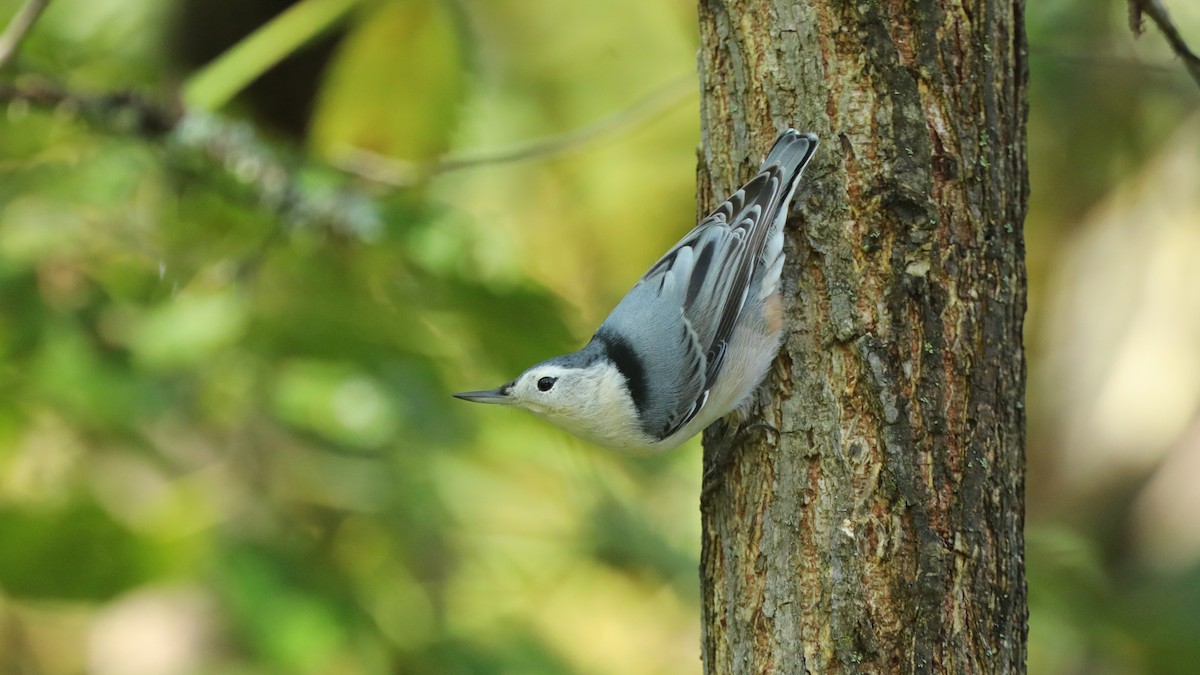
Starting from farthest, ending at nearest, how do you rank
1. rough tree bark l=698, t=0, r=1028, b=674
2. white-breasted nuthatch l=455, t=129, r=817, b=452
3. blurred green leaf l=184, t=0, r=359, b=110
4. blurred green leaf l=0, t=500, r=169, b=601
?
blurred green leaf l=184, t=0, r=359, b=110 → blurred green leaf l=0, t=500, r=169, b=601 → white-breasted nuthatch l=455, t=129, r=817, b=452 → rough tree bark l=698, t=0, r=1028, b=674

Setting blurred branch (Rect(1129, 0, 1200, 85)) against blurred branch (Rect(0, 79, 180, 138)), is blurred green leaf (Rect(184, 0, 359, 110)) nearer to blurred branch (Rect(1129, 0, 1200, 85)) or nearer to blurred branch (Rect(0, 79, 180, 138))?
blurred branch (Rect(0, 79, 180, 138))

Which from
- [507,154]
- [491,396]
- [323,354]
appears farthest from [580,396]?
[507,154]

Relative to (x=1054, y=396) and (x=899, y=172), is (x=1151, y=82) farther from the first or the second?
(x=899, y=172)

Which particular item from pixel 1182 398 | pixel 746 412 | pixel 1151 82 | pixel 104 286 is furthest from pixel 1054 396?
pixel 104 286

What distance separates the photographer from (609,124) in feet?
10.2

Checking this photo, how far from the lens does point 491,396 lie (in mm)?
2369

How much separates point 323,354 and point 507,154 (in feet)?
2.74

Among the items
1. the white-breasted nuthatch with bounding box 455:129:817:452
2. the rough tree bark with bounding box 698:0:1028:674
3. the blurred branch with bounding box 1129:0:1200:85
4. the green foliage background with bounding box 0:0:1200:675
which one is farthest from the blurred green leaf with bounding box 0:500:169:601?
the blurred branch with bounding box 1129:0:1200:85

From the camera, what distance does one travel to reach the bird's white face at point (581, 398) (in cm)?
237

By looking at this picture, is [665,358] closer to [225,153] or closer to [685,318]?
[685,318]

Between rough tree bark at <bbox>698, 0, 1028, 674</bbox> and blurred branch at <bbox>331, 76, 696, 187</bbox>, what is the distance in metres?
1.14

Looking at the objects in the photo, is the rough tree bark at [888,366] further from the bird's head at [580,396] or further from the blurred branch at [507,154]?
the blurred branch at [507,154]

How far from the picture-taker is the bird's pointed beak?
235 centimetres

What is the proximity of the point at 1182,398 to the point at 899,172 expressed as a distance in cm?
389
